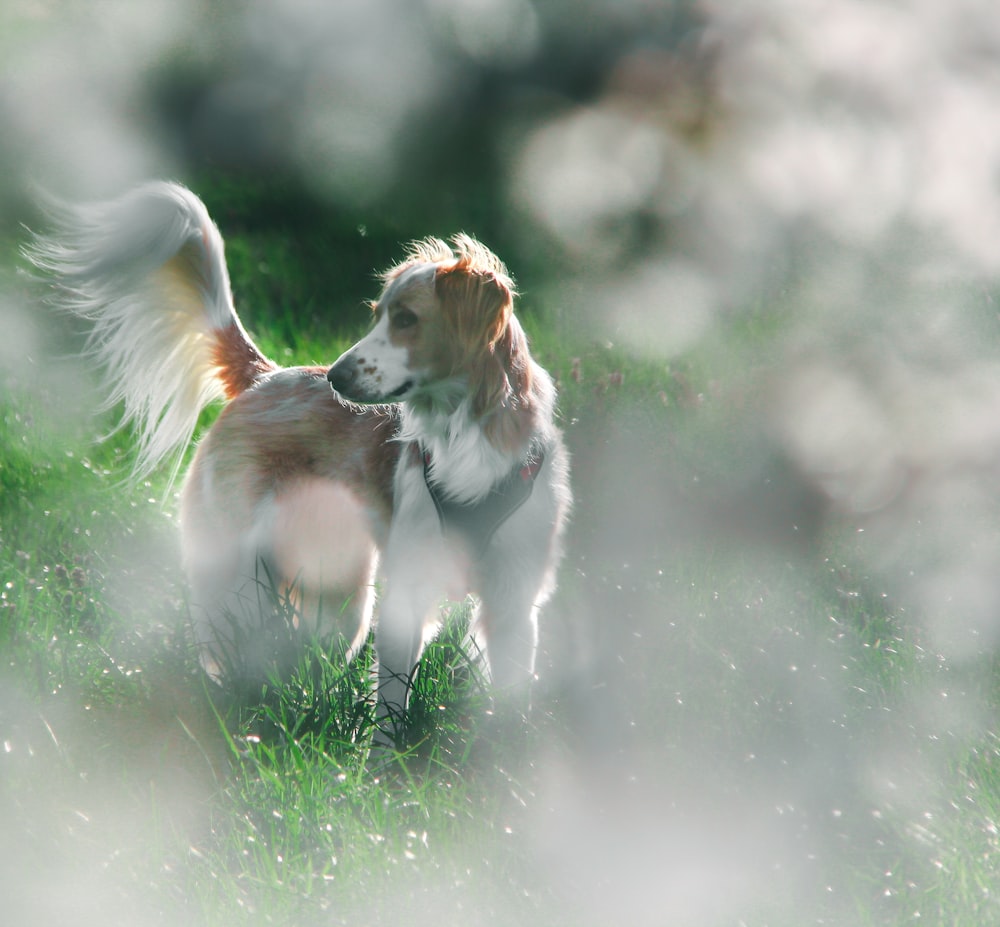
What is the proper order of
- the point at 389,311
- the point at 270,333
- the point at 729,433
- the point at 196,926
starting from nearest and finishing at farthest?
the point at 196,926 → the point at 389,311 → the point at 729,433 → the point at 270,333

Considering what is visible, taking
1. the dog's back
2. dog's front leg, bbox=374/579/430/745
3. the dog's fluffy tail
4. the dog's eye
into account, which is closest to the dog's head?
the dog's eye

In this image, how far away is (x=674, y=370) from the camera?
5.55m

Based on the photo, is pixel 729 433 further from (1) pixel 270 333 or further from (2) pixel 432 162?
(2) pixel 432 162

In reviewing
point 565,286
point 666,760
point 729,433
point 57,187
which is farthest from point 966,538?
point 57,187

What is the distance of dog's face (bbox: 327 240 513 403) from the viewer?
9.86ft

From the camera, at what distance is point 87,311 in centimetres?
365

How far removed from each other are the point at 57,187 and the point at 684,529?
496 cm

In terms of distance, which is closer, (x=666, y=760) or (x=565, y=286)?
(x=666, y=760)

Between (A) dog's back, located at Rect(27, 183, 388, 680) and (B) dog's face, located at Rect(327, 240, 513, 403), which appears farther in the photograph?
(A) dog's back, located at Rect(27, 183, 388, 680)

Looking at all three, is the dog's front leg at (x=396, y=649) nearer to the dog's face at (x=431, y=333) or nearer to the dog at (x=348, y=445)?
the dog at (x=348, y=445)

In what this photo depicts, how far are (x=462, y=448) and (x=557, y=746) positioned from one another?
39.2 inches

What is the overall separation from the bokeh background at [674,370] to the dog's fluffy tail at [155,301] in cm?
41

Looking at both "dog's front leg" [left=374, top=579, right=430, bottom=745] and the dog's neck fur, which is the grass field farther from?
Result: the dog's neck fur

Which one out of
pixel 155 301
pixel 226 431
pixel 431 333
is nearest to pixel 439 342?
pixel 431 333
